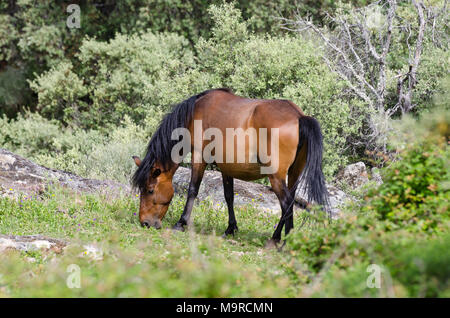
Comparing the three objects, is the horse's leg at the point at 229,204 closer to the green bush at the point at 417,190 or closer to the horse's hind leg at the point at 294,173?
the horse's hind leg at the point at 294,173

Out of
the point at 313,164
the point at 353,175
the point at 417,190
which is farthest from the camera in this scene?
the point at 353,175

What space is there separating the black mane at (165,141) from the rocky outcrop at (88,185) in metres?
1.75

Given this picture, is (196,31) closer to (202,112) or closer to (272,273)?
(202,112)

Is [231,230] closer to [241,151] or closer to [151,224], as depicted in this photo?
[151,224]

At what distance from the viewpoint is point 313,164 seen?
6113 mm

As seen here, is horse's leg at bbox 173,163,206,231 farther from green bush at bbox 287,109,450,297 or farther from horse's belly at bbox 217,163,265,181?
green bush at bbox 287,109,450,297

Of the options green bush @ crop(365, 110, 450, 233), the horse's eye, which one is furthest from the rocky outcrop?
green bush @ crop(365, 110, 450, 233)

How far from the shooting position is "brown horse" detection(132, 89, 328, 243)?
6258 mm

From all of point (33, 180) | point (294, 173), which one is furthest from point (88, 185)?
point (294, 173)

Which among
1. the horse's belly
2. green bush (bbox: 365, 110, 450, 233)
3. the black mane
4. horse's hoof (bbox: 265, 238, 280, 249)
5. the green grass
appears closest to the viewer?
the green grass

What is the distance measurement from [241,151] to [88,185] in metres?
3.88
